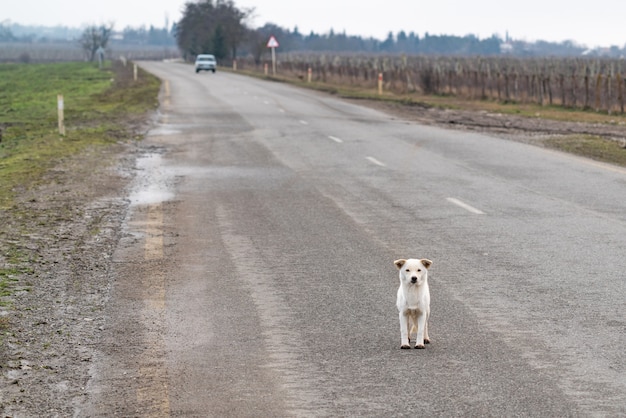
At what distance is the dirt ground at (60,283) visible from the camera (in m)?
7.41

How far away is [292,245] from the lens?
42.7 feet

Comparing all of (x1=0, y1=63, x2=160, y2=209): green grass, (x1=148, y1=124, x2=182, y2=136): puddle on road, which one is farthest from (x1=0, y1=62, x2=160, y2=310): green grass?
(x1=148, y1=124, x2=182, y2=136): puddle on road

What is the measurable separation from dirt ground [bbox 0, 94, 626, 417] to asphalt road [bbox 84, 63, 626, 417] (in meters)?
0.20

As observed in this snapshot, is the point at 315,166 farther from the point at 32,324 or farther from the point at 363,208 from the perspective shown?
→ the point at 32,324

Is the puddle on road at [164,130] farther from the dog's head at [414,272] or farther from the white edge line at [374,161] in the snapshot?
the dog's head at [414,272]

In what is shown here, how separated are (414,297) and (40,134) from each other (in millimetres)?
23826

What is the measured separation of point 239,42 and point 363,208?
11953cm

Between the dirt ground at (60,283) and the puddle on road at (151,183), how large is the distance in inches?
8.9

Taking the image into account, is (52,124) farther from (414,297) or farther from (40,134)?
(414,297)

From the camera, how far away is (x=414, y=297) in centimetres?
806

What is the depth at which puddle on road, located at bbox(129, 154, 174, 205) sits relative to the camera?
678 inches

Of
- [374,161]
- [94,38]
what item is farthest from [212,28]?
[374,161]

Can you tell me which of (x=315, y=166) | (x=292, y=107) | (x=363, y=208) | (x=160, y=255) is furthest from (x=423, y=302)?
(x=292, y=107)

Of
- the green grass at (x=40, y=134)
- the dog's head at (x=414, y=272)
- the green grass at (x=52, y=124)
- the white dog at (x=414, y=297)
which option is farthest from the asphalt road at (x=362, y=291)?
the green grass at (x=52, y=124)
